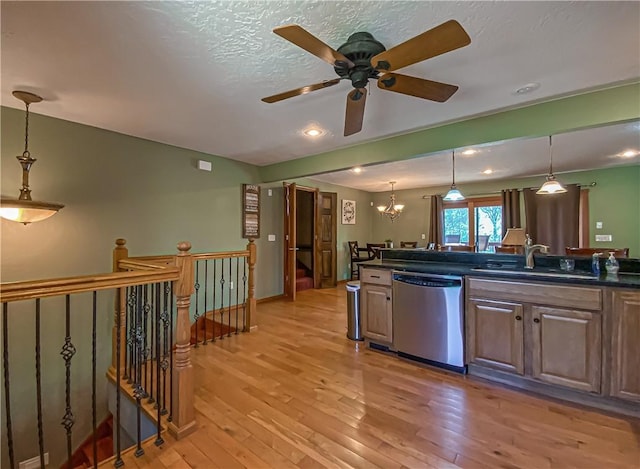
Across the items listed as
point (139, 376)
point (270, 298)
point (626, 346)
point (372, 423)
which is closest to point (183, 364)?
point (139, 376)

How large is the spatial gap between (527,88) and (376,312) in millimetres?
2464

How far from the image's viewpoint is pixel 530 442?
185 centimetres

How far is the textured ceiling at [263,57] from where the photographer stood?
160cm

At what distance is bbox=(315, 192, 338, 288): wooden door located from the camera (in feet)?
21.8

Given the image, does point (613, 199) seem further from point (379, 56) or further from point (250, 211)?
point (250, 211)

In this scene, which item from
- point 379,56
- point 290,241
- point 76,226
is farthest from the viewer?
point 290,241

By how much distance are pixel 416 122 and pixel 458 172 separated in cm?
327

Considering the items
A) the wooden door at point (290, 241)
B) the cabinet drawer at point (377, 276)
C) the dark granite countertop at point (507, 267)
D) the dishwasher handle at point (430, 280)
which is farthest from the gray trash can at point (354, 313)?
the wooden door at point (290, 241)

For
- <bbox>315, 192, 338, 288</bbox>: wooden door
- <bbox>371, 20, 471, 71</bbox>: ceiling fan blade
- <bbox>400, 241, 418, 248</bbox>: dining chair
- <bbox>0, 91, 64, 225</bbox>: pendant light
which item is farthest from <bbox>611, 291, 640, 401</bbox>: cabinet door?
<bbox>400, 241, 418, 248</bbox>: dining chair

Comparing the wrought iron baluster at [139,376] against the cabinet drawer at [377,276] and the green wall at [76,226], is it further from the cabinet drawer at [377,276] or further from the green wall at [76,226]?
the cabinet drawer at [377,276]

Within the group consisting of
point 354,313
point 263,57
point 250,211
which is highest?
point 263,57

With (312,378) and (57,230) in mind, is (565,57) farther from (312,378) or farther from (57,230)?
(57,230)

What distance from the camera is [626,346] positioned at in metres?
2.10

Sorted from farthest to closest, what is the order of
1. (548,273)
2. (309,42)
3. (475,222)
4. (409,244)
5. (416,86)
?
(409,244)
(475,222)
(548,273)
(416,86)
(309,42)
